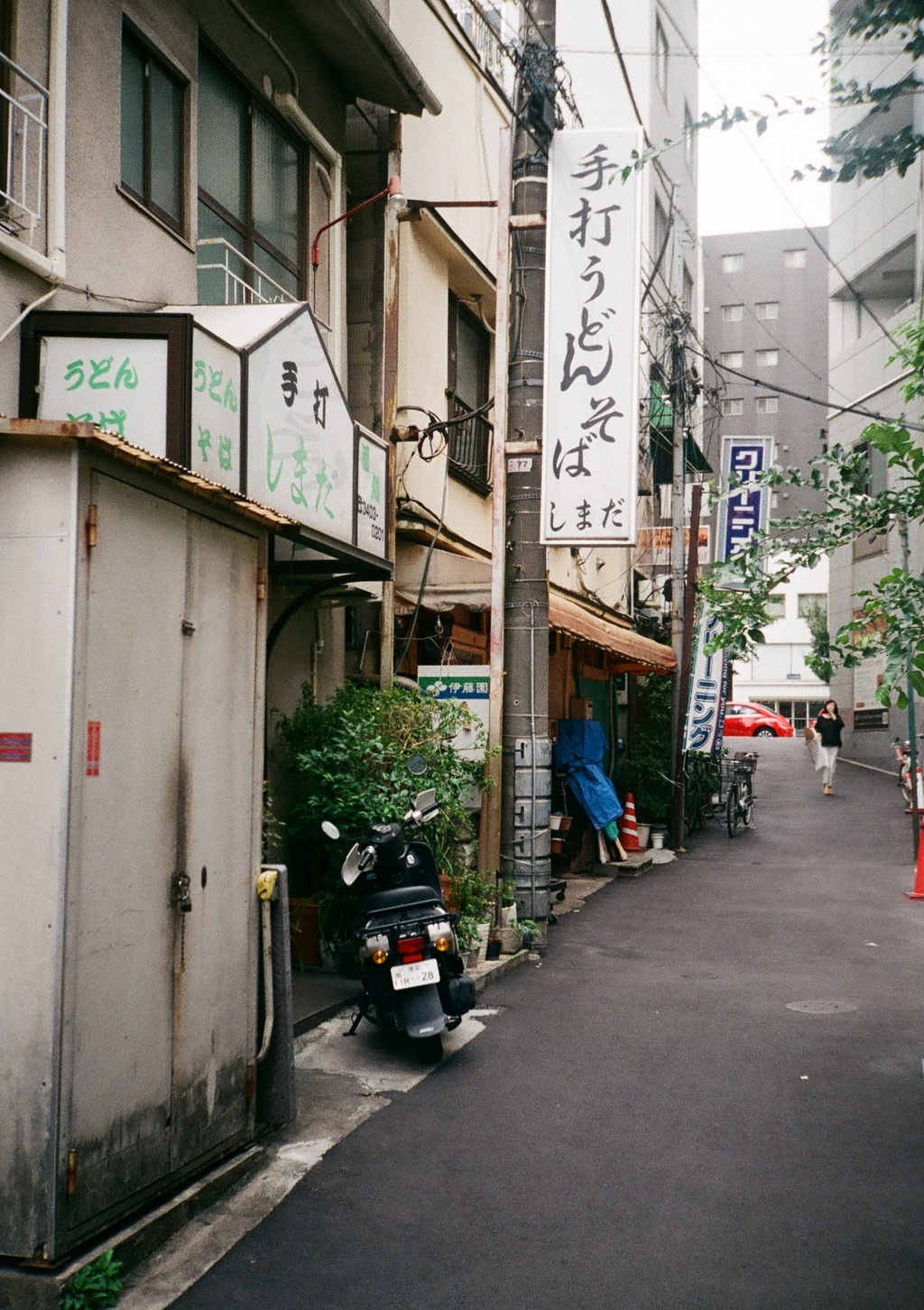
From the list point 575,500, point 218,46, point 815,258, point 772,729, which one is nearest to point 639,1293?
point 575,500

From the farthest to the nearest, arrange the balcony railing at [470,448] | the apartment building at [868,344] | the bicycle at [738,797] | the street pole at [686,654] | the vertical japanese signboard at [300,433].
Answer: the apartment building at [868,344] < the bicycle at [738,797] < the street pole at [686,654] < the balcony railing at [470,448] < the vertical japanese signboard at [300,433]

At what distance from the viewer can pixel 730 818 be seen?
20984mm

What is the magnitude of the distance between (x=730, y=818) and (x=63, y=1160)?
17.8m

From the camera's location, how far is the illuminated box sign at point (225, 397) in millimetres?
6789

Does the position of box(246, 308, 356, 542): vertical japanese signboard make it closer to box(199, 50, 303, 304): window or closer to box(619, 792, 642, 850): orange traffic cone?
box(199, 50, 303, 304): window


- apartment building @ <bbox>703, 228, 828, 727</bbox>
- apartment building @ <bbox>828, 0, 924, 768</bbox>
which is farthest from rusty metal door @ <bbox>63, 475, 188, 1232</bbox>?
apartment building @ <bbox>703, 228, 828, 727</bbox>

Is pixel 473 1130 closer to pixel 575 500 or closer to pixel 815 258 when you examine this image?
pixel 575 500

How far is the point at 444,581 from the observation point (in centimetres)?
1196

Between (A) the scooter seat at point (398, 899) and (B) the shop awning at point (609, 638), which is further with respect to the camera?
(B) the shop awning at point (609, 638)

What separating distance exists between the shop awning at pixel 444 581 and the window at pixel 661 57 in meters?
18.4

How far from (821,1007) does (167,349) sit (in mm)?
6752

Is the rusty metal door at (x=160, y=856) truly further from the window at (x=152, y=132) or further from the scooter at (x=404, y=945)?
the window at (x=152, y=132)

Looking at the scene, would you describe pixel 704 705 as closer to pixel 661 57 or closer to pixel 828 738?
pixel 828 738

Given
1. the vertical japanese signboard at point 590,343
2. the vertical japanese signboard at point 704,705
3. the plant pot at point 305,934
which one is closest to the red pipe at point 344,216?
the vertical japanese signboard at point 590,343
